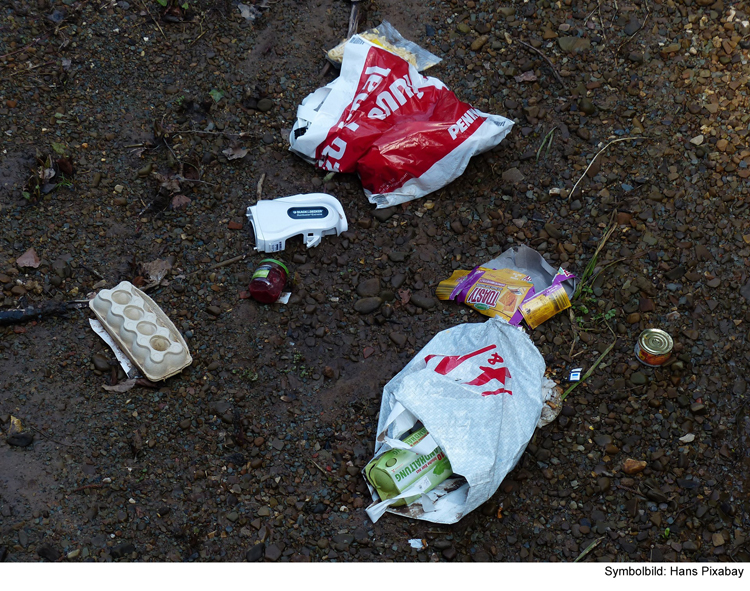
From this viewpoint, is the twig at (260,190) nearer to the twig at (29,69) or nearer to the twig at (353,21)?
the twig at (353,21)

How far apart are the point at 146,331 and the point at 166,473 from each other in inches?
22.3

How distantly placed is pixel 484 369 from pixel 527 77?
1.62m

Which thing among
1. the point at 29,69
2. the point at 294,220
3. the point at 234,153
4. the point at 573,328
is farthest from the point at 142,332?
the point at 573,328

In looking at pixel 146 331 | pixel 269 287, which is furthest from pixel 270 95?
pixel 146 331

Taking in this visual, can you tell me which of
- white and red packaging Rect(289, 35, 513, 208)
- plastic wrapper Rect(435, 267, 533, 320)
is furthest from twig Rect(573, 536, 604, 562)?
white and red packaging Rect(289, 35, 513, 208)

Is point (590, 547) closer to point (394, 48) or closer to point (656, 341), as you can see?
point (656, 341)

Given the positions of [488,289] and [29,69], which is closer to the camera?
[488,289]

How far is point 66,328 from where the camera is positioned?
2.46m

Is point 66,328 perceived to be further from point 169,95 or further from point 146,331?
point 169,95

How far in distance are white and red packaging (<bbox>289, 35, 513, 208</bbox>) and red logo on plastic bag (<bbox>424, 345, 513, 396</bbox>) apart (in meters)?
0.85

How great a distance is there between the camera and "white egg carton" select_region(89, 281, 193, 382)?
236 centimetres

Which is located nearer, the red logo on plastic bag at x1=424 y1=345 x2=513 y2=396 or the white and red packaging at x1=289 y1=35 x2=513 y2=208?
the red logo on plastic bag at x1=424 y1=345 x2=513 y2=396

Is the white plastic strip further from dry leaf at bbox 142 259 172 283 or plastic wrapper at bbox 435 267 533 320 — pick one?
plastic wrapper at bbox 435 267 533 320

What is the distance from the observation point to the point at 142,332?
2402mm
